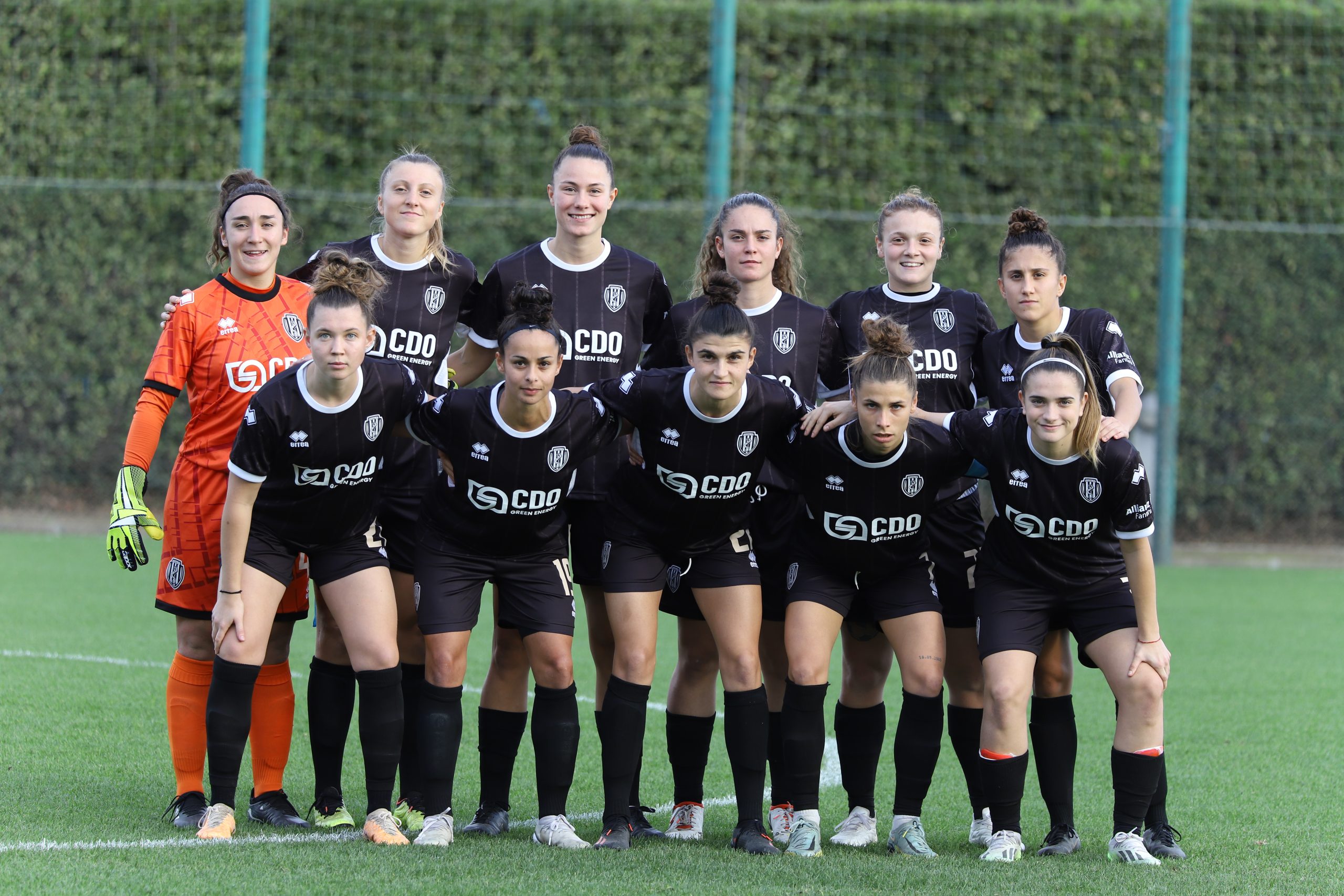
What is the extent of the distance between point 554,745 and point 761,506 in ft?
3.32

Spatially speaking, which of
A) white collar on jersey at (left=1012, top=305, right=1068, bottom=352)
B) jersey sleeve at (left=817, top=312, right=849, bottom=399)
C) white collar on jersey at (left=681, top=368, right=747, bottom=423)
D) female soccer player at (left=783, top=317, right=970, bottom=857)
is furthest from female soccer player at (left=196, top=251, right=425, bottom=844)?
white collar on jersey at (left=1012, top=305, right=1068, bottom=352)

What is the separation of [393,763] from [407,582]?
0.62 m

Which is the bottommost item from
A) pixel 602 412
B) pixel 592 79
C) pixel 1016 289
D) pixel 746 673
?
pixel 746 673

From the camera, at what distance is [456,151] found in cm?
1109

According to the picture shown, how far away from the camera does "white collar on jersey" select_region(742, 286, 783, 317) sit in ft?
14.2

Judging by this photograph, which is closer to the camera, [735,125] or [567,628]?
[567,628]

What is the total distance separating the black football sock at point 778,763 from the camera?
4172 millimetres

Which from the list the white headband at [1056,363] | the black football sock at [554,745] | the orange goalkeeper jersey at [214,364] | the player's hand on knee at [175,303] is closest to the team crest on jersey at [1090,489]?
the white headband at [1056,363]

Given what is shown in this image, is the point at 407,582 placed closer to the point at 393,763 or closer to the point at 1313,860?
the point at 393,763

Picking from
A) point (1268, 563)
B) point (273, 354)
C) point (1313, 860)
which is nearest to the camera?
point (1313, 860)

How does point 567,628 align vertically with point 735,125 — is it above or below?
below

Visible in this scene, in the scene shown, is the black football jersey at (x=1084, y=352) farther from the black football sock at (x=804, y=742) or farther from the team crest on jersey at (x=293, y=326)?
the team crest on jersey at (x=293, y=326)

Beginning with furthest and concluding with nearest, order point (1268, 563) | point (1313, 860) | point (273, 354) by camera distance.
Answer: point (1268, 563), point (273, 354), point (1313, 860)

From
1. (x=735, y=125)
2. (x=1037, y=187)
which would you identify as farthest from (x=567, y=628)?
(x=1037, y=187)
